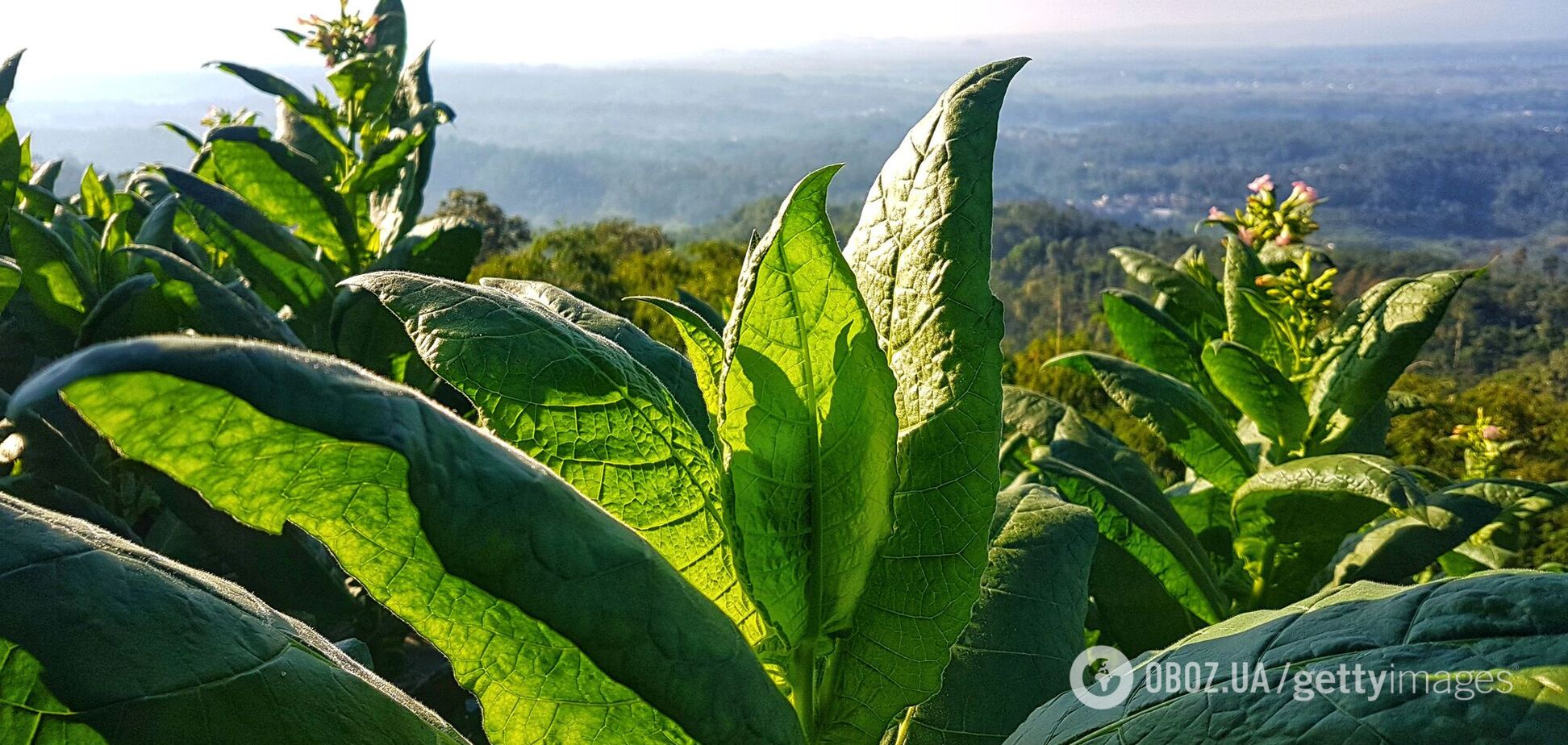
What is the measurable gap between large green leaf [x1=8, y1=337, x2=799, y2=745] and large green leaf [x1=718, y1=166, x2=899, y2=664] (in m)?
0.14

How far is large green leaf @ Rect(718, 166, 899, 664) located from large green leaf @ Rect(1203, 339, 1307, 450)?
1933mm

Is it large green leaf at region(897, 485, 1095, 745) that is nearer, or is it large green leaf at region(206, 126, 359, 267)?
large green leaf at region(897, 485, 1095, 745)

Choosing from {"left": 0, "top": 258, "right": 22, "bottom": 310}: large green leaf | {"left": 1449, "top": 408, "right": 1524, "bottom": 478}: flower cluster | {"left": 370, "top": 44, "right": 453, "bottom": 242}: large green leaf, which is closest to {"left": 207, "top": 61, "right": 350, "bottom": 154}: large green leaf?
{"left": 370, "top": 44, "right": 453, "bottom": 242}: large green leaf

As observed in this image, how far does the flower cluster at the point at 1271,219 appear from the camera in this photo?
10.2 feet

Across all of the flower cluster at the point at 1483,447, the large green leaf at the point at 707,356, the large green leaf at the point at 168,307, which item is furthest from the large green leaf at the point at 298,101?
the flower cluster at the point at 1483,447

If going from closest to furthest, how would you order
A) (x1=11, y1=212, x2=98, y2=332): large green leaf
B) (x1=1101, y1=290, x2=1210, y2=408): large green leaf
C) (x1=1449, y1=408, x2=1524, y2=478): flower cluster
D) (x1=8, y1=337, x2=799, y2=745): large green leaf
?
(x1=8, y1=337, x2=799, y2=745): large green leaf, (x1=11, y1=212, x2=98, y2=332): large green leaf, (x1=1101, y1=290, x2=1210, y2=408): large green leaf, (x1=1449, y1=408, x2=1524, y2=478): flower cluster

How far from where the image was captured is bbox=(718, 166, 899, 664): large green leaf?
2.60 ft

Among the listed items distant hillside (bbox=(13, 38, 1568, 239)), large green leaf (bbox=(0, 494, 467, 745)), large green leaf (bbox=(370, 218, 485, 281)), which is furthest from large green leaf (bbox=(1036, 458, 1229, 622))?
distant hillside (bbox=(13, 38, 1568, 239))

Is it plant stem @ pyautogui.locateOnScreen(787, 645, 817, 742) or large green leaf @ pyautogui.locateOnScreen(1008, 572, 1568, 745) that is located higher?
large green leaf @ pyautogui.locateOnScreen(1008, 572, 1568, 745)

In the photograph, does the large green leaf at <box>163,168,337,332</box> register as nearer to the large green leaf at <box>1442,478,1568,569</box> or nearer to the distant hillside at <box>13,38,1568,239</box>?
the large green leaf at <box>1442,478,1568,569</box>

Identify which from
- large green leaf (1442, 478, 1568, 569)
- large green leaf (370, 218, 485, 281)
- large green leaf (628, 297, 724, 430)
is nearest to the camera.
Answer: large green leaf (628, 297, 724, 430)

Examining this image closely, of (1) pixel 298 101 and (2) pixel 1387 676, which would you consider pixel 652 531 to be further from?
(1) pixel 298 101

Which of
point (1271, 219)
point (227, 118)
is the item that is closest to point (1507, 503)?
point (1271, 219)

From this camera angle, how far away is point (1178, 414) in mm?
2455
